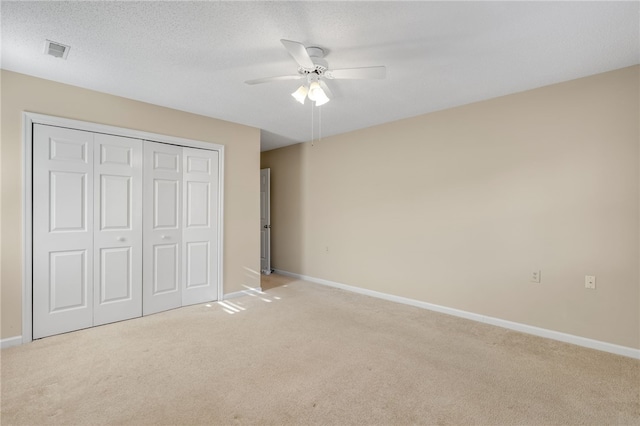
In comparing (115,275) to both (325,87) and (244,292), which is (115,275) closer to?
(244,292)

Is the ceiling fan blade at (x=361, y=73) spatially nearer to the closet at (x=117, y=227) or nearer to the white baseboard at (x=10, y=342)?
the closet at (x=117, y=227)

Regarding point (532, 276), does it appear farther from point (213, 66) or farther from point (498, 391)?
point (213, 66)

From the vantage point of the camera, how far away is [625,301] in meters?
2.67

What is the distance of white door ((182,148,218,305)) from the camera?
393 cm

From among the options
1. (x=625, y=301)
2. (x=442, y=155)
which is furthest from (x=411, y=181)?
(x=625, y=301)

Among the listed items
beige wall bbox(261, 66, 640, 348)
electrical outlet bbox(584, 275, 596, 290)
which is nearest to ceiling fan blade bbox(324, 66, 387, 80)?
beige wall bbox(261, 66, 640, 348)

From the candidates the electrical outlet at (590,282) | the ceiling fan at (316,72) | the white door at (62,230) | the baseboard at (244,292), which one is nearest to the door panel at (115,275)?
the white door at (62,230)

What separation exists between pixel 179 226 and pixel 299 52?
9.10 ft

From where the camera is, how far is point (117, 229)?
133 inches

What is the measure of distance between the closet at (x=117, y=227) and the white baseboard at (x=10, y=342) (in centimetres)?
13

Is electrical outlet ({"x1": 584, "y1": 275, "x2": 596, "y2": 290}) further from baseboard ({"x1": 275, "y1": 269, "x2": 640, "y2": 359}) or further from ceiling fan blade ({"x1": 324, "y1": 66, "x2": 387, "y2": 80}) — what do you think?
ceiling fan blade ({"x1": 324, "y1": 66, "x2": 387, "y2": 80})

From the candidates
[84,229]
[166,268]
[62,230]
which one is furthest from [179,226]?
[62,230]

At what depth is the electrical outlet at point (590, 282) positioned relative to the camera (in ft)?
9.20

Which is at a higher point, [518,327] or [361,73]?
[361,73]
